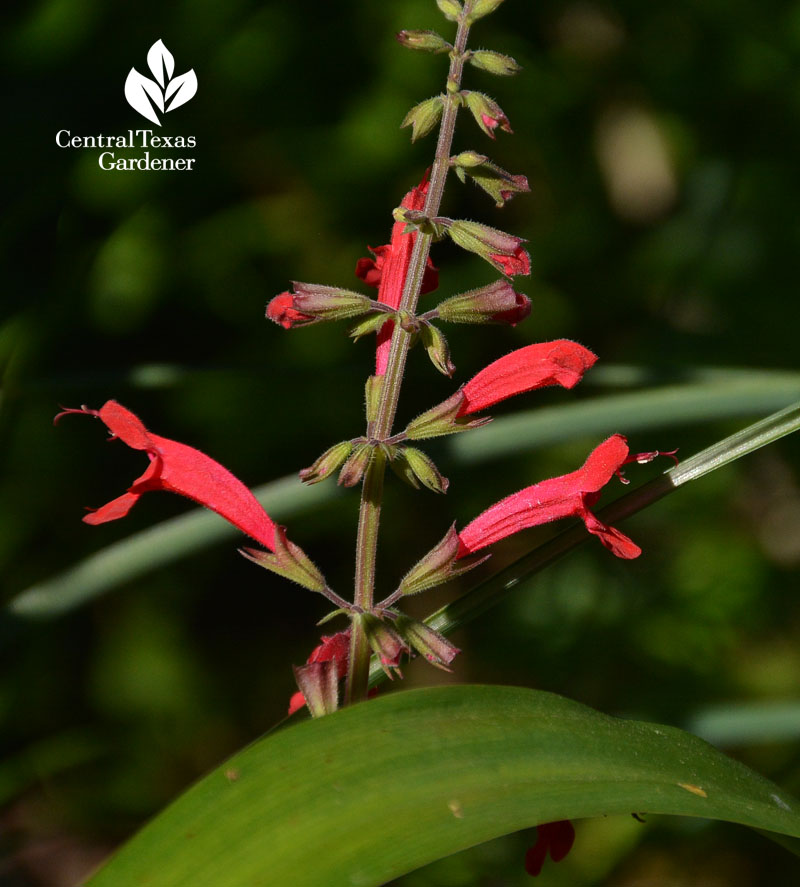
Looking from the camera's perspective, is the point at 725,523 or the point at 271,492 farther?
the point at 725,523

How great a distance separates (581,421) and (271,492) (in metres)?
0.41

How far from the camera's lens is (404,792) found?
1.58 feet

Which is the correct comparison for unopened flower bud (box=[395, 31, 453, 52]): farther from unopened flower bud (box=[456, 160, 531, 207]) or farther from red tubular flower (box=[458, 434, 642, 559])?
red tubular flower (box=[458, 434, 642, 559])

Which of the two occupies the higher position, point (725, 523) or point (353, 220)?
point (353, 220)

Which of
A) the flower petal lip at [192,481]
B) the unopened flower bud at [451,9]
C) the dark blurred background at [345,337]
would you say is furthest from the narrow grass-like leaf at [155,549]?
the unopened flower bud at [451,9]

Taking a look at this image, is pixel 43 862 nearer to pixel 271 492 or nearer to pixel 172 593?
pixel 172 593

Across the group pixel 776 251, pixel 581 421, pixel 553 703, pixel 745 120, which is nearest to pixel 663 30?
pixel 745 120

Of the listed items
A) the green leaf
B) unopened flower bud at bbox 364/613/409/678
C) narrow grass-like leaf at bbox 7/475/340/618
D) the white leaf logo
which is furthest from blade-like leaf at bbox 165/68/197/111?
the green leaf

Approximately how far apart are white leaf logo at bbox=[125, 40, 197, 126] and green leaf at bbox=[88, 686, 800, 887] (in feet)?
4.33

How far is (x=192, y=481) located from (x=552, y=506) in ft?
1.23

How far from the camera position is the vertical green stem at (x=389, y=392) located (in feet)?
2.24

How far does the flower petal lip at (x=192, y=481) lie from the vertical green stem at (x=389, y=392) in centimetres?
12

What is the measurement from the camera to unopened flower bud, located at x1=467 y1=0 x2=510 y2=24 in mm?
683

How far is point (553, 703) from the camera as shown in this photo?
1.87 ft
